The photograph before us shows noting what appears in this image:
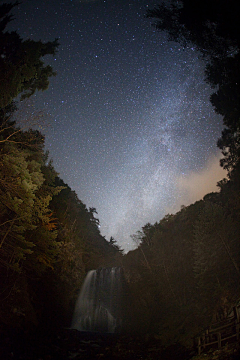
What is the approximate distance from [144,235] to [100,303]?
13.6 metres

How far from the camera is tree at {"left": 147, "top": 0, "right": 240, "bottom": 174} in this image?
25.2ft

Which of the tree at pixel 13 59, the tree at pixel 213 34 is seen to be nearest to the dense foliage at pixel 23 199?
the tree at pixel 13 59

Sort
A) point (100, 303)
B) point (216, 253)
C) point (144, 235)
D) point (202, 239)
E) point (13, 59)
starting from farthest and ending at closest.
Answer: point (144, 235) < point (100, 303) < point (202, 239) < point (216, 253) < point (13, 59)

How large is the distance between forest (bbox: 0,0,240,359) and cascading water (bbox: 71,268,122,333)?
1.73 m

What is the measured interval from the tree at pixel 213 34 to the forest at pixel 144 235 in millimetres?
52

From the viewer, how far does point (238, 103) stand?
9.38 m

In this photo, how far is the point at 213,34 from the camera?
30.6 feet

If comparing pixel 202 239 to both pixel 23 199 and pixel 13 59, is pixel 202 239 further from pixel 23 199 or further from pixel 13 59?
pixel 13 59

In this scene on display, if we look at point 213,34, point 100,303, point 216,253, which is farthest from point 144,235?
point 213,34

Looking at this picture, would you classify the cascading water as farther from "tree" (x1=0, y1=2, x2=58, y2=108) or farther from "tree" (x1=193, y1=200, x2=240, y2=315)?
"tree" (x1=0, y1=2, x2=58, y2=108)

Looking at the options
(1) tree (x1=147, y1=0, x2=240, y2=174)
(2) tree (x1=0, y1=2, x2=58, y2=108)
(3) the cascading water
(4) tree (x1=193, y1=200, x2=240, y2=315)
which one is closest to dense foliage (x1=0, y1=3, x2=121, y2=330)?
(2) tree (x1=0, y1=2, x2=58, y2=108)

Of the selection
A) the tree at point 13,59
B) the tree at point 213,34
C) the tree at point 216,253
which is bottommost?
the tree at point 216,253

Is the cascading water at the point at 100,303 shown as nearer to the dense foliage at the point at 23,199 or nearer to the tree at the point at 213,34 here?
the dense foliage at the point at 23,199

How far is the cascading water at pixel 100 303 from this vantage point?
79.6ft
